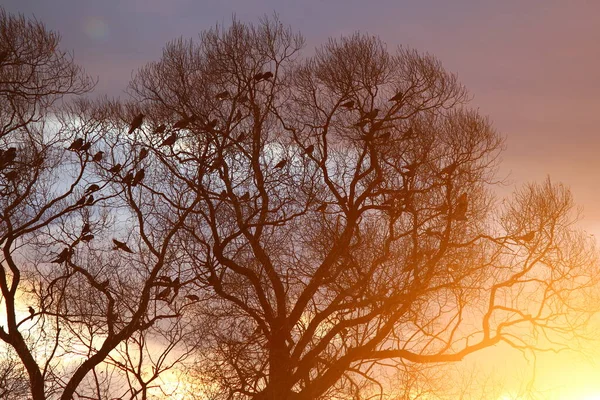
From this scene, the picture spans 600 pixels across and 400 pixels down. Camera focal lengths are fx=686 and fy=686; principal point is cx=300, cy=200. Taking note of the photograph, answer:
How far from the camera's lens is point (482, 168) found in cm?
1258

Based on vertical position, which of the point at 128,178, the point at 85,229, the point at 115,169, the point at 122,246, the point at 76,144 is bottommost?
the point at 122,246

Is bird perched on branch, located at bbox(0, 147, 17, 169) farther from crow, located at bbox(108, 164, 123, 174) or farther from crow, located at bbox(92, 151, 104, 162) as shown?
crow, located at bbox(108, 164, 123, 174)

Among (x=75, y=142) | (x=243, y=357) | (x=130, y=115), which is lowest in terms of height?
(x=243, y=357)

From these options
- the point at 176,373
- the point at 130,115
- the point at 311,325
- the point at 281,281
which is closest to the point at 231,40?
the point at 130,115

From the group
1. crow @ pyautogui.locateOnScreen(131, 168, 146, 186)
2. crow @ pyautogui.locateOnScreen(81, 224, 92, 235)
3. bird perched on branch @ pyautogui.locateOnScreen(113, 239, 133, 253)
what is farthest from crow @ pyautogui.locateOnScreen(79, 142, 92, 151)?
bird perched on branch @ pyautogui.locateOnScreen(113, 239, 133, 253)

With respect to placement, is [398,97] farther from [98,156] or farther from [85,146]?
[85,146]

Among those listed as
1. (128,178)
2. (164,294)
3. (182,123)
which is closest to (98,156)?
(128,178)

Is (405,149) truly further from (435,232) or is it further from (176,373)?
(176,373)

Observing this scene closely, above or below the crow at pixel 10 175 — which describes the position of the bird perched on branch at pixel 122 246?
below

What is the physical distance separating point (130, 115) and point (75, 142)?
4.88 ft

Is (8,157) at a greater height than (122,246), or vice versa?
(8,157)

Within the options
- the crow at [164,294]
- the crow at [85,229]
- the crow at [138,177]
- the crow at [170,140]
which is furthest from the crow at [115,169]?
the crow at [164,294]

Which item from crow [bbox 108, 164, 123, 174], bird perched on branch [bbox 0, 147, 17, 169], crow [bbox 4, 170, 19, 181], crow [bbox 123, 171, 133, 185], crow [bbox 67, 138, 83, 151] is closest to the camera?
bird perched on branch [bbox 0, 147, 17, 169]

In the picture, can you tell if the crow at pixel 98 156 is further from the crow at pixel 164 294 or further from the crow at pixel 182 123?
the crow at pixel 164 294
